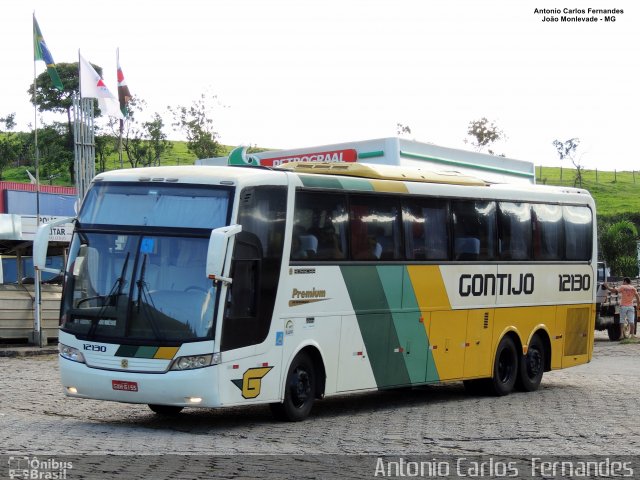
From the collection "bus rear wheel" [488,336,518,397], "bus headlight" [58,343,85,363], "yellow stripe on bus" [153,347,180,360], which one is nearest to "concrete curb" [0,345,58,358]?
"bus rear wheel" [488,336,518,397]

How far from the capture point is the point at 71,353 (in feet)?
45.5

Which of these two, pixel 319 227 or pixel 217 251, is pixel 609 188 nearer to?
pixel 319 227

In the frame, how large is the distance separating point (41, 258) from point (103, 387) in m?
1.77

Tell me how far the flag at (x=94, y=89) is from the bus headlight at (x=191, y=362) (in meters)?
23.4

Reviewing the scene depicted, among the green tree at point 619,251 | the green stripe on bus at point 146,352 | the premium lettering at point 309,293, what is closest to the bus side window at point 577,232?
the premium lettering at point 309,293

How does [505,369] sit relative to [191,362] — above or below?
below

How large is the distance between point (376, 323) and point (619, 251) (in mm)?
59754

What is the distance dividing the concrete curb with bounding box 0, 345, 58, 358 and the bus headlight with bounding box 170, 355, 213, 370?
13.7 meters

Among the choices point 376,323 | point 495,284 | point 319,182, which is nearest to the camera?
point 319,182

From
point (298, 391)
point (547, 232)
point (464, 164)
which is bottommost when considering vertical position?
point (298, 391)

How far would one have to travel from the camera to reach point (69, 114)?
98688 mm

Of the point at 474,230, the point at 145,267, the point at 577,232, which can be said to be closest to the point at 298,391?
the point at 145,267

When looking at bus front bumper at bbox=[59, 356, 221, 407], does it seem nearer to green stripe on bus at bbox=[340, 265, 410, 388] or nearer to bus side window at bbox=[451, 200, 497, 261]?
green stripe on bus at bbox=[340, 265, 410, 388]

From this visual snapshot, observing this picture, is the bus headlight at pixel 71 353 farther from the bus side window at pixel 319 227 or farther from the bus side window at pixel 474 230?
the bus side window at pixel 474 230
